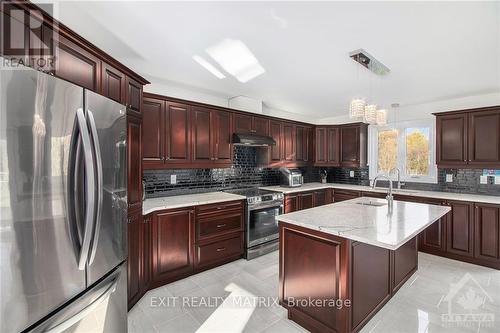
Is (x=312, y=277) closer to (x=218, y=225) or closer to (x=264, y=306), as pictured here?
(x=264, y=306)

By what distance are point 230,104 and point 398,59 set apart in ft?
8.17

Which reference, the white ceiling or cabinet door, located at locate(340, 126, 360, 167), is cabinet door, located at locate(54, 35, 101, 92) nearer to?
the white ceiling

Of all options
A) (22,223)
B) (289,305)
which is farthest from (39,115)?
(289,305)

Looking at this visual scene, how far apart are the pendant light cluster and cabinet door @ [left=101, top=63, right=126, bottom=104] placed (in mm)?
2241

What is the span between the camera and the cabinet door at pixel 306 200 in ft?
14.2

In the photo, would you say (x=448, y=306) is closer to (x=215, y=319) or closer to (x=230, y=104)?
(x=215, y=319)

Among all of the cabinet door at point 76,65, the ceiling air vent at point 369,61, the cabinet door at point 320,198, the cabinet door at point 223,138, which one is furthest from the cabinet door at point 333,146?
the cabinet door at point 76,65

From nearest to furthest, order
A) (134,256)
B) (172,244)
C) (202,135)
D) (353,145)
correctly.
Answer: (134,256), (172,244), (202,135), (353,145)

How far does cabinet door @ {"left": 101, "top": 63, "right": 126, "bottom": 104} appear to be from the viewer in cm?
186

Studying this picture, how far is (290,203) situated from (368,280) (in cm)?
222

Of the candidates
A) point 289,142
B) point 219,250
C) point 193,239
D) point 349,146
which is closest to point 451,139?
point 349,146

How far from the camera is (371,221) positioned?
196 centimetres

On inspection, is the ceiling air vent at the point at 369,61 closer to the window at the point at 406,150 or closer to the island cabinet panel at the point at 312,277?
the island cabinet panel at the point at 312,277

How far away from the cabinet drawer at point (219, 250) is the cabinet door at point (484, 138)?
3697 mm
